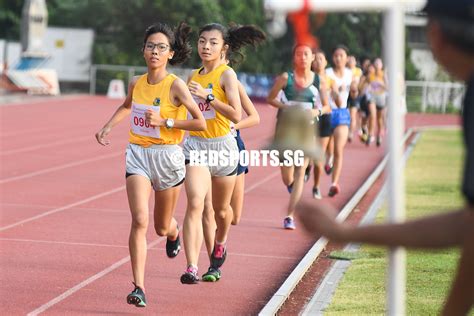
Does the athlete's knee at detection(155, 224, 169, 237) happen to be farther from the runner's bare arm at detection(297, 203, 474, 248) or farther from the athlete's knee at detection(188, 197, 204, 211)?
the runner's bare arm at detection(297, 203, 474, 248)

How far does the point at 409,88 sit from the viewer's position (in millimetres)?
48500

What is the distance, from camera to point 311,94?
13.0 meters

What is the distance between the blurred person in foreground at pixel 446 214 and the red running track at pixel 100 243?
16.9 feet

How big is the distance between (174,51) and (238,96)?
64 centimetres

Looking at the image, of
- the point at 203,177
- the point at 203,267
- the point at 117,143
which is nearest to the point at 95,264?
the point at 203,267

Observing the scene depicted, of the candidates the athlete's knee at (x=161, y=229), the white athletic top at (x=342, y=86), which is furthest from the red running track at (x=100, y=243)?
the white athletic top at (x=342, y=86)

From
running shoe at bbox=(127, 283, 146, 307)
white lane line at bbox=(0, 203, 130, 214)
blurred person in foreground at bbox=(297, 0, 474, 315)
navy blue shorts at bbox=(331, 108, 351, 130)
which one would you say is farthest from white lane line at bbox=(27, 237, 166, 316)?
blurred person in foreground at bbox=(297, 0, 474, 315)

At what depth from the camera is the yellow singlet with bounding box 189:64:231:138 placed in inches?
389

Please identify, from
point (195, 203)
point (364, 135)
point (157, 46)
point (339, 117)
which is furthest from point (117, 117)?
point (364, 135)

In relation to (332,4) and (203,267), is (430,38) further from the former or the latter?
(203,267)

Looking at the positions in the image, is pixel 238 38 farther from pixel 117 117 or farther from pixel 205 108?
pixel 117 117

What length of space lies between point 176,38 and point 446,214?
601 cm

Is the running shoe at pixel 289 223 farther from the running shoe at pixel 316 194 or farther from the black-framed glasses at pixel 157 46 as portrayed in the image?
the black-framed glasses at pixel 157 46

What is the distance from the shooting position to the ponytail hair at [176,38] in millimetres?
9359
